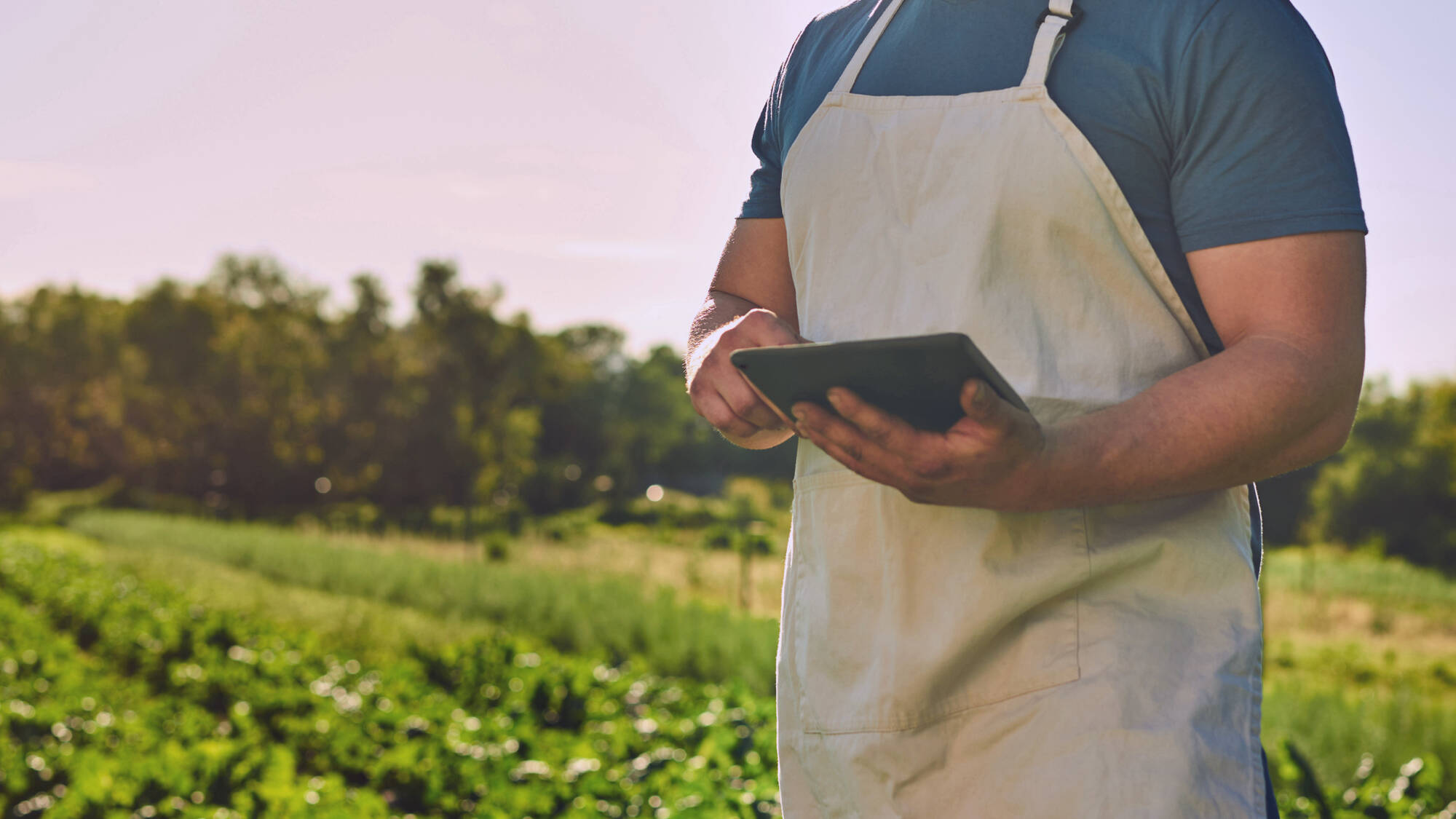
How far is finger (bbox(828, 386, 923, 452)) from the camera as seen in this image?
86 cm

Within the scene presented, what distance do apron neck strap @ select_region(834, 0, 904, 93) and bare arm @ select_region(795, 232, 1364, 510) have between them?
494 millimetres

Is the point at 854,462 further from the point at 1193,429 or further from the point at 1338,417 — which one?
the point at 1338,417

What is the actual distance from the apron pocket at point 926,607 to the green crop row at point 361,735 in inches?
62.6

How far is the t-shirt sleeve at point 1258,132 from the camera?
36.0 inches

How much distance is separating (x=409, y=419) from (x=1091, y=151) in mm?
32450

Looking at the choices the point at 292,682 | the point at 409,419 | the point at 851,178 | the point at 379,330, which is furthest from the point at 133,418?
the point at 851,178

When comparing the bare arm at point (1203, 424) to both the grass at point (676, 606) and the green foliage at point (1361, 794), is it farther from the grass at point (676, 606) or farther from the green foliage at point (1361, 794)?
the grass at point (676, 606)

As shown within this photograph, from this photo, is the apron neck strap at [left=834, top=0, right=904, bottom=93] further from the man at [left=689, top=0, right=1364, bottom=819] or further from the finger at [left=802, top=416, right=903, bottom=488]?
the finger at [left=802, top=416, right=903, bottom=488]

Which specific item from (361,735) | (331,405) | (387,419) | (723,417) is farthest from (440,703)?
(331,405)

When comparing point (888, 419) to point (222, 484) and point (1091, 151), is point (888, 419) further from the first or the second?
point (222, 484)

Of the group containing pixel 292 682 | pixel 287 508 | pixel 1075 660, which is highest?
pixel 1075 660

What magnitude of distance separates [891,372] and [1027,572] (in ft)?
1.03

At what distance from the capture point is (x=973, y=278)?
3.43 ft

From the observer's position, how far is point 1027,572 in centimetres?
100
